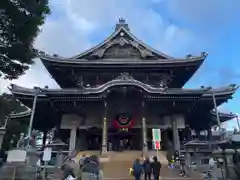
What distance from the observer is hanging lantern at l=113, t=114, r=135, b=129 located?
2138 cm

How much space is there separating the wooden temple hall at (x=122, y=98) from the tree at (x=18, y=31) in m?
8.19

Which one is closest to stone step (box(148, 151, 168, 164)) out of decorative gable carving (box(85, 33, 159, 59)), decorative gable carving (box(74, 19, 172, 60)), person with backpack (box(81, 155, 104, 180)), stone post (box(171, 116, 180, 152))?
stone post (box(171, 116, 180, 152))

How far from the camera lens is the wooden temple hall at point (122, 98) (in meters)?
20.2

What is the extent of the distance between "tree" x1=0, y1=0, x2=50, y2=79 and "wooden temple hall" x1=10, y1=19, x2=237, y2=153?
8185 millimetres

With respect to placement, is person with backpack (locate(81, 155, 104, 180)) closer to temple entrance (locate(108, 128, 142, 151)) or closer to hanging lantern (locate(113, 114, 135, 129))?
hanging lantern (locate(113, 114, 135, 129))

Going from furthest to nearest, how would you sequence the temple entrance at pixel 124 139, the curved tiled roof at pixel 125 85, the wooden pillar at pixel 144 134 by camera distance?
the temple entrance at pixel 124 139
the curved tiled roof at pixel 125 85
the wooden pillar at pixel 144 134

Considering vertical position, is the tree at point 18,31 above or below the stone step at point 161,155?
above

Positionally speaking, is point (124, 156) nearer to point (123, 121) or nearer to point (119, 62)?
point (123, 121)

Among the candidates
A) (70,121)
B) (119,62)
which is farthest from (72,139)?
(119,62)

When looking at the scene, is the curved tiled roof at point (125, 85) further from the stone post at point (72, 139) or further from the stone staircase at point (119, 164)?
the stone staircase at point (119, 164)

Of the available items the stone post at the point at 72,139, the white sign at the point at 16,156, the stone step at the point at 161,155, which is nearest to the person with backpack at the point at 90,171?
the white sign at the point at 16,156

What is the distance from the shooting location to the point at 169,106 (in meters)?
21.4

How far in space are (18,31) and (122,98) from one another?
12.2 meters

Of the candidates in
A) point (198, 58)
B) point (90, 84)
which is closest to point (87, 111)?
point (90, 84)
